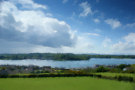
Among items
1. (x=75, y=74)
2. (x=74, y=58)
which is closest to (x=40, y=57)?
(x=74, y=58)

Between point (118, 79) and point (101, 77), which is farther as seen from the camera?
point (101, 77)

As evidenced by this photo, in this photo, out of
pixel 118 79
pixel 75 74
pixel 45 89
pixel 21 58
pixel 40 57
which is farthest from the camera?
pixel 40 57

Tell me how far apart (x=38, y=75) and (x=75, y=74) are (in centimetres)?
292

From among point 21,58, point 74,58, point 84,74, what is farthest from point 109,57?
point 84,74

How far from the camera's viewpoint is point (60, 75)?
10.7 m

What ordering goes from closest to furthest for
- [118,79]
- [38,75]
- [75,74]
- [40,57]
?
[118,79]
[38,75]
[75,74]
[40,57]

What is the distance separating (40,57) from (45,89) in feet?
106

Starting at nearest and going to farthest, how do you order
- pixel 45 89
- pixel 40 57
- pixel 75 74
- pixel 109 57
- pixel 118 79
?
pixel 45 89
pixel 118 79
pixel 75 74
pixel 40 57
pixel 109 57

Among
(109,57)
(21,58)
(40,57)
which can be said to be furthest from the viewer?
→ (109,57)

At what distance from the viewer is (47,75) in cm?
1051

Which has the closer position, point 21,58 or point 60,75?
point 60,75

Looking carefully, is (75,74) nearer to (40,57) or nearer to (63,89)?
(63,89)

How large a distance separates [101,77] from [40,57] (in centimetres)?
2900

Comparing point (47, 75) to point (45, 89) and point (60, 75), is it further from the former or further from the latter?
point (45, 89)
